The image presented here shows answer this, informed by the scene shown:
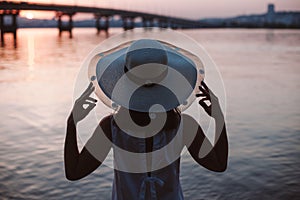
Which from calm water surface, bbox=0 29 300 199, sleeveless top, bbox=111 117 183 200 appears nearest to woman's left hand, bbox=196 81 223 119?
sleeveless top, bbox=111 117 183 200

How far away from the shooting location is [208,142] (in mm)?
2174

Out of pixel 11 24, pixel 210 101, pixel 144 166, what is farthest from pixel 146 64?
pixel 11 24

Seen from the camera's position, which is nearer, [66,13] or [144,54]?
[144,54]

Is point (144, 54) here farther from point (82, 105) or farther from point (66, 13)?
point (66, 13)

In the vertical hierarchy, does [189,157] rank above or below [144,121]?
below

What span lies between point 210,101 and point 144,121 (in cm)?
37

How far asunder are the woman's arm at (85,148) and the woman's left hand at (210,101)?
509 millimetres

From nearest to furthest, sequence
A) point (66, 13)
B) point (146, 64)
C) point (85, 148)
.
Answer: point (146, 64)
point (85, 148)
point (66, 13)

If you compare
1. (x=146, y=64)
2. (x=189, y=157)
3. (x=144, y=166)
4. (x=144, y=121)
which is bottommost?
(x=189, y=157)

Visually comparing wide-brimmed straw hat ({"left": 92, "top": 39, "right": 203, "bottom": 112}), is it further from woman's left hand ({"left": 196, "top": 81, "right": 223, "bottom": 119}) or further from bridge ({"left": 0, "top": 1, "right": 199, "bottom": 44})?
bridge ({"left": 0, "top": 1, "right": 199, "bottom": 44})

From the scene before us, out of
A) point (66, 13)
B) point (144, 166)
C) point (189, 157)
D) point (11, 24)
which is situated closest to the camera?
point (144, 166)

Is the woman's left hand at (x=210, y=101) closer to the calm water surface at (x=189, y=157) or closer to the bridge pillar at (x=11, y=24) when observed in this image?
the calm water surface at (x=189, y=157)

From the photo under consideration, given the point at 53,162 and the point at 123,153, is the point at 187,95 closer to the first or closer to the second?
the point at 123,153

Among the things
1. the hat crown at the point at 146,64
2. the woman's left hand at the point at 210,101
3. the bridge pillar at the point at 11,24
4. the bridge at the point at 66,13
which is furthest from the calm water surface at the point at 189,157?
the bridge pillar at the point at 11,24
